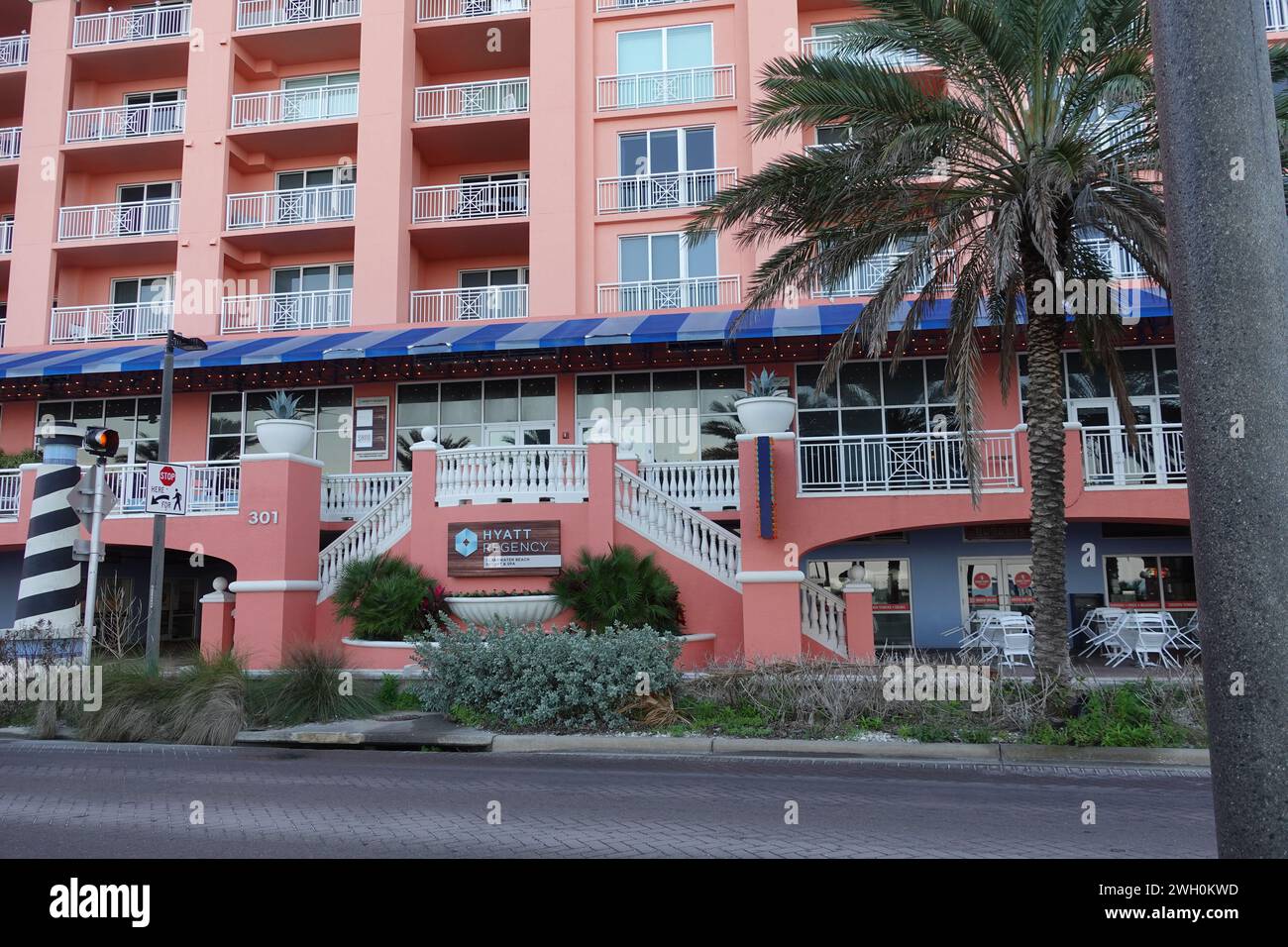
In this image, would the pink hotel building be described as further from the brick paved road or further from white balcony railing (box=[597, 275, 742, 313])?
the brick paved road

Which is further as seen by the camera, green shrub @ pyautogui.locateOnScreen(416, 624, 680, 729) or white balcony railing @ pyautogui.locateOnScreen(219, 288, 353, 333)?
white balcony railing @ pyautogui.locateOnScreen(219, 288, 353, 333)

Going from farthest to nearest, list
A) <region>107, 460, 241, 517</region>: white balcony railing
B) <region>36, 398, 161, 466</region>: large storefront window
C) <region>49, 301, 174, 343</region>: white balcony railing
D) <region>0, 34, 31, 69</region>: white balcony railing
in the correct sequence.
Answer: <region>0, 34, 31, 69</region>: white balcony railing
<region>49, 301, 174, 343</region>: white balcony railing
<region>36, 398, 161, 466</region>: large storefront window
<region>107, 460, 241, 517</region>: white balcony railing

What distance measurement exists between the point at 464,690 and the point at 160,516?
5725mm

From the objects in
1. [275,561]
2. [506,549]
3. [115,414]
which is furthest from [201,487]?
[115,414]

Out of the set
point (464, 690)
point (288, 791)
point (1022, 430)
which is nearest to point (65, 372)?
point (464, 690)

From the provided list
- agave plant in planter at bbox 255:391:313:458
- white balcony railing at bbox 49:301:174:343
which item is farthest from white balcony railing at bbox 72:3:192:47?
agave plant in planter at bbox 255:391:313:458

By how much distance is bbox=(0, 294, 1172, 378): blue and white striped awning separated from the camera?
19.0 m

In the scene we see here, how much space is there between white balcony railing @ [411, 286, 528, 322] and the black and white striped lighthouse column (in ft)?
31.7

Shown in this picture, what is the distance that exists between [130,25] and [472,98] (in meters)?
10.6

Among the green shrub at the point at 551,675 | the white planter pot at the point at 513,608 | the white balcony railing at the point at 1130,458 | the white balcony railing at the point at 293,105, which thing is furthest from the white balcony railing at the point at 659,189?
the green shrub at the point at 551,675

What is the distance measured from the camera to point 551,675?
1159 cm

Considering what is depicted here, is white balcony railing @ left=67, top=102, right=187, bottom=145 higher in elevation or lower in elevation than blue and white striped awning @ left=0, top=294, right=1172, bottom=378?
higher

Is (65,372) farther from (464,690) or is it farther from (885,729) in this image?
(885,729)

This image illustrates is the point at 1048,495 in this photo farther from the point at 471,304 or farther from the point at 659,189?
the point at 471,304
